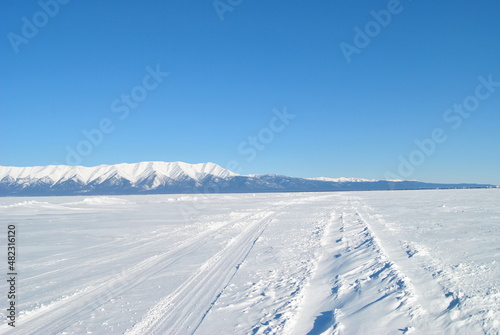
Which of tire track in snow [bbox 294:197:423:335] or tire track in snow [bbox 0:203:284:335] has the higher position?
tire track in snow [bbox 294:197:423:335]

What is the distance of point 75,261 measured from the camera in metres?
10.1

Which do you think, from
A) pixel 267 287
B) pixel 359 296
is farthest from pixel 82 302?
pixel 359 296

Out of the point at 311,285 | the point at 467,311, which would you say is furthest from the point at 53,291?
the point at 467,311

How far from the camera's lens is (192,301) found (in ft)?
20.3

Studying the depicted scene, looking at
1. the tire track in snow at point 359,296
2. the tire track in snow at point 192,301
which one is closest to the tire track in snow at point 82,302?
the tire track in snow at point 192,301

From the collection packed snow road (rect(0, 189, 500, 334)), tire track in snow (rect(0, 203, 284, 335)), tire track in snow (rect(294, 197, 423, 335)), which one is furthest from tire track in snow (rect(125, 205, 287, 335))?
tire track in snow (rect(294, 197, 423, 335))

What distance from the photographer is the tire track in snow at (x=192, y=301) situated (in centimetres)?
504

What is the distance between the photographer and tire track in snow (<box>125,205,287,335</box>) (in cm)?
504

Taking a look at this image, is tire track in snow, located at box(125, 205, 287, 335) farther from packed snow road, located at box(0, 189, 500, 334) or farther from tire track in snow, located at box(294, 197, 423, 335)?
tire track in snow, located at box(294, 197, 423, 335)

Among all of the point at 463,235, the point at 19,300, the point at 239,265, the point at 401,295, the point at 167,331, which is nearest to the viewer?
the point at 167,331

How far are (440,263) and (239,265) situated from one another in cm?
525

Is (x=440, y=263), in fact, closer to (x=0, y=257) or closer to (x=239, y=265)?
(x=239, y=265)

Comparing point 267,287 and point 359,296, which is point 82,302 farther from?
point 359,296

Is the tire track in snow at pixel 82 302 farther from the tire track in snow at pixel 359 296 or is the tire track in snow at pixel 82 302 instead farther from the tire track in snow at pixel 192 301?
the tire track in snow at pixel 359 296
